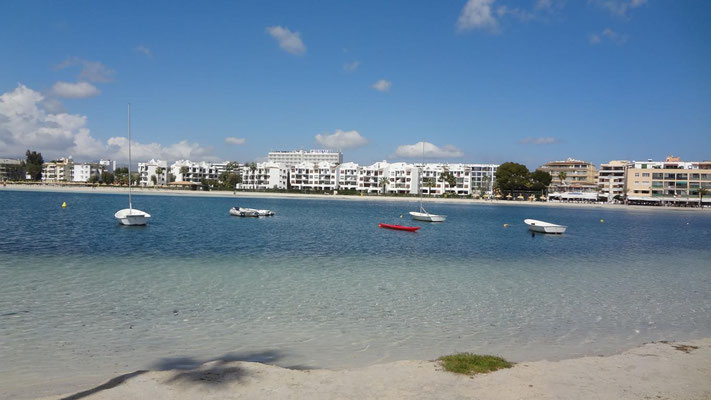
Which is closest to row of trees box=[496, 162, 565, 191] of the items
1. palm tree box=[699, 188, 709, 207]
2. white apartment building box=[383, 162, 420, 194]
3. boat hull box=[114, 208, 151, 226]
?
white apartment building box=[383, 162, 420, 194]

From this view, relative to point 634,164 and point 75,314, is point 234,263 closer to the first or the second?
point 75,314

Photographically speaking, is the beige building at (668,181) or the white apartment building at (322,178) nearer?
the beige building at (668,181)

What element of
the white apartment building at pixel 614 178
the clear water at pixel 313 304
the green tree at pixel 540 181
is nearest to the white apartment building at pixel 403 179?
the green tree at pixel 540 181

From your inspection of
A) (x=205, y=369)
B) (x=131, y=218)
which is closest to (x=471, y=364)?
(x=205, y=369)

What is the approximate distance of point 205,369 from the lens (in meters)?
9.84

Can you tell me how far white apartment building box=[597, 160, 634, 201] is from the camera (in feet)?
606

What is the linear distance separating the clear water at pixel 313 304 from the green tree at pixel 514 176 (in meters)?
139

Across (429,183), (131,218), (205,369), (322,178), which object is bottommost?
(205,369)

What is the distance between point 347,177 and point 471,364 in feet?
617

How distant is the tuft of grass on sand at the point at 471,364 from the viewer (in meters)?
9.89

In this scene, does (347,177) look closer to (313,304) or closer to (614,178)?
(614,178)

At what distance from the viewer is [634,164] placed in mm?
173125

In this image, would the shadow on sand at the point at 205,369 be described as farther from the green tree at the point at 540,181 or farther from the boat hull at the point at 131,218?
the green tree at the point at 540,181

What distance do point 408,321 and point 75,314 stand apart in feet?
33.3
